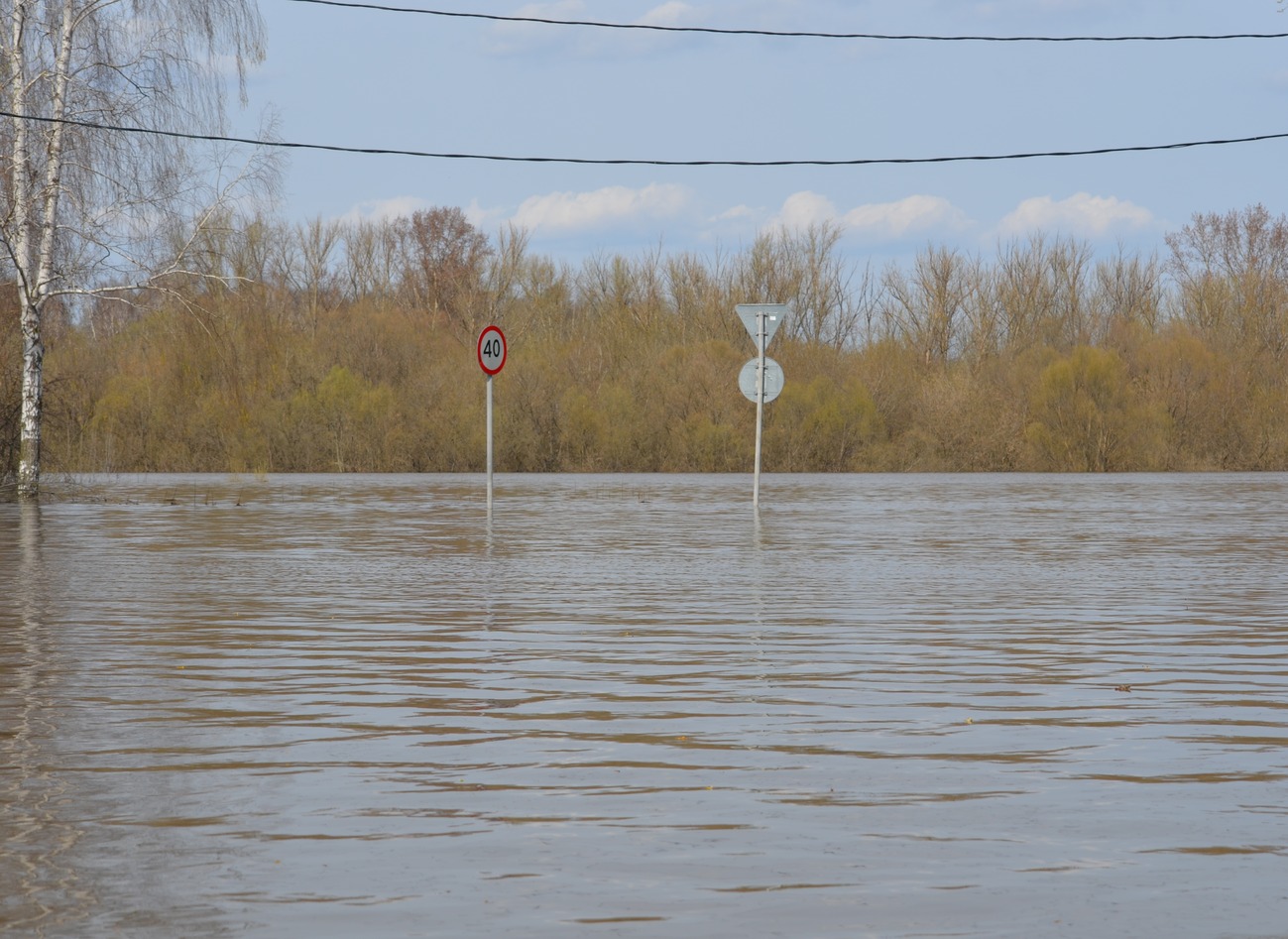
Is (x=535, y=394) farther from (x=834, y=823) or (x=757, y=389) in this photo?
(x=834, y=823)

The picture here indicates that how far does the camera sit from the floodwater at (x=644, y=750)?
4891mm

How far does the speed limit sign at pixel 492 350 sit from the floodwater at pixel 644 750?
9915 millimetres

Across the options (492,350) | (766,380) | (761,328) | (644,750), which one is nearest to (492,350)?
(492,350)

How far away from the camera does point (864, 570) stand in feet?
54.9

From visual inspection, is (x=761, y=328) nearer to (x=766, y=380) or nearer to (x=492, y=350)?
(x=766, y=380)

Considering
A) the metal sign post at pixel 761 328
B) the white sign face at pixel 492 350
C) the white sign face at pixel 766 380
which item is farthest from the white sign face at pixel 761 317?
the white sign face at pixel 492 350

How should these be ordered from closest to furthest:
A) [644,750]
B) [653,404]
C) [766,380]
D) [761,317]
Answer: [644,750], [761,317], [766,380], [653,404]

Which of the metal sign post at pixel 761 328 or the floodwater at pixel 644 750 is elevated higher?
the metal sign post at pixel 761 328

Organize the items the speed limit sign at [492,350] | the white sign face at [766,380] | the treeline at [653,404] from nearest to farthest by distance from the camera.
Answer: the speed limit sign at [492,350] < the white sign face at [766,380] < the treeline at [653,404]

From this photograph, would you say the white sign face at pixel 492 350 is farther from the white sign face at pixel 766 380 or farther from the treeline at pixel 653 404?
the treeline at pixel 653 404

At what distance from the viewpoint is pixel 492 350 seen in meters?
27.3

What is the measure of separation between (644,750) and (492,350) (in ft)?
66.8

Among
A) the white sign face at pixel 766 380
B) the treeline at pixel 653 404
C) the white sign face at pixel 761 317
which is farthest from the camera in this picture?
the treeline at pixel 653 404

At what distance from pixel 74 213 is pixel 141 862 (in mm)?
29911
